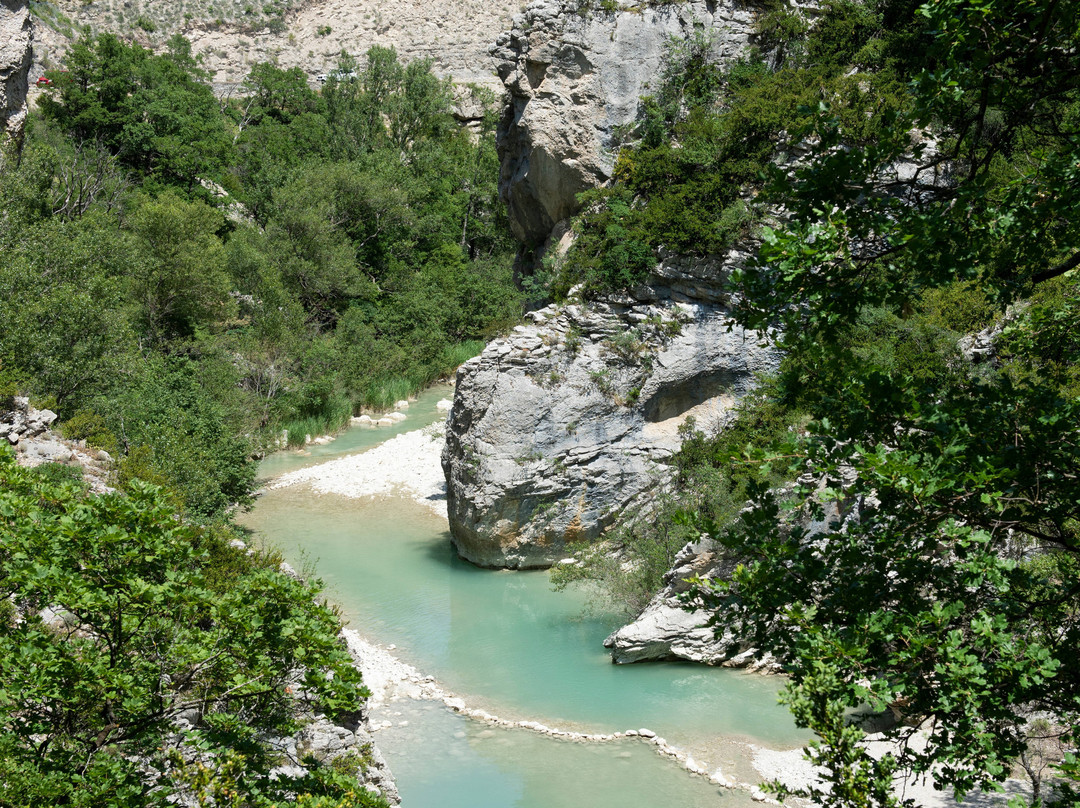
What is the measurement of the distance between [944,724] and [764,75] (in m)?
15.3

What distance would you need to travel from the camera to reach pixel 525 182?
18.6 meters

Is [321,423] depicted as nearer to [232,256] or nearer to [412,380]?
[412,380]

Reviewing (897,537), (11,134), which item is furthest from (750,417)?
(11,134)

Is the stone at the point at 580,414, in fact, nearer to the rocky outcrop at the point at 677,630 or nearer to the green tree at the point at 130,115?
the rocky outcrop at the point at 677,630

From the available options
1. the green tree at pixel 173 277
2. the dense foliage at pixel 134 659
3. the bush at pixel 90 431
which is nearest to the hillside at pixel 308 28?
the green tree at pixel 173 277

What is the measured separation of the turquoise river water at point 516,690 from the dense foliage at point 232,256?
3.29 m

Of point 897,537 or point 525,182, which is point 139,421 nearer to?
point 525,182

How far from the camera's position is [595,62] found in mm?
17266

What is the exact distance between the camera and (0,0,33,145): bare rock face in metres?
20.2

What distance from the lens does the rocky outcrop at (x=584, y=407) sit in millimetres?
14078

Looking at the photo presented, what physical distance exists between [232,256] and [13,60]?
776 centimetres

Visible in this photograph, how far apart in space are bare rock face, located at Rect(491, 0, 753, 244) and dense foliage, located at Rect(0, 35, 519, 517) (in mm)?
4276

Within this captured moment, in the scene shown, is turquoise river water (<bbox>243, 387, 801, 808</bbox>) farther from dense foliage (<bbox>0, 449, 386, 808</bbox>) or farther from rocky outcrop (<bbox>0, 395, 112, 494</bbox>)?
dense foliage (<bbox>0, 449, 386, 808</bbox>)

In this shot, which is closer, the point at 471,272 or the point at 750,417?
the point at 750,417
